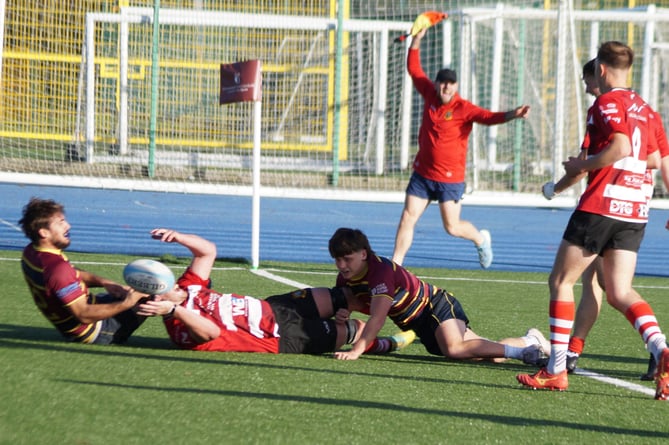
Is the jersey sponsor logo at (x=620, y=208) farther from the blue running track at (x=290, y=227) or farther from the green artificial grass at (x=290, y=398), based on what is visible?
the blue running track at (x=290, y=227)

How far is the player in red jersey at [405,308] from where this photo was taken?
600 centimetres

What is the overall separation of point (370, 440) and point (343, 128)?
14.8 metres

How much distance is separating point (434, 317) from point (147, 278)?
5.77 feet

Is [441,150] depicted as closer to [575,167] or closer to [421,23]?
[421,23]

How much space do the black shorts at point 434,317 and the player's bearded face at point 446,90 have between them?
14.5 ft

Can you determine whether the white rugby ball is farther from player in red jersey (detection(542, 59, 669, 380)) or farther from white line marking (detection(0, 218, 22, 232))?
white line marking (detection(0, 218, 22, 232))

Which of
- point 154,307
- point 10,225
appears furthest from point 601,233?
point 10,225

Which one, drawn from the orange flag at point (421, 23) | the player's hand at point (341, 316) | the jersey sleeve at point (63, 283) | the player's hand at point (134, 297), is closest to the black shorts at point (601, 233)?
the player's hand at point (341, 316)

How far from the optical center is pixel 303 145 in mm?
17922

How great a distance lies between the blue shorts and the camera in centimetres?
1049

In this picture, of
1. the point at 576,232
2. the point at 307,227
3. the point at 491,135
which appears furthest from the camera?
the point at 491,135

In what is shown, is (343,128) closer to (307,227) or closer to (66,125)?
(307,227)

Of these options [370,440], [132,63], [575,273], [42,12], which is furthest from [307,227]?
[370,440]

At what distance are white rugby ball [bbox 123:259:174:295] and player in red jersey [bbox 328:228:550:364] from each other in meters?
0.99
